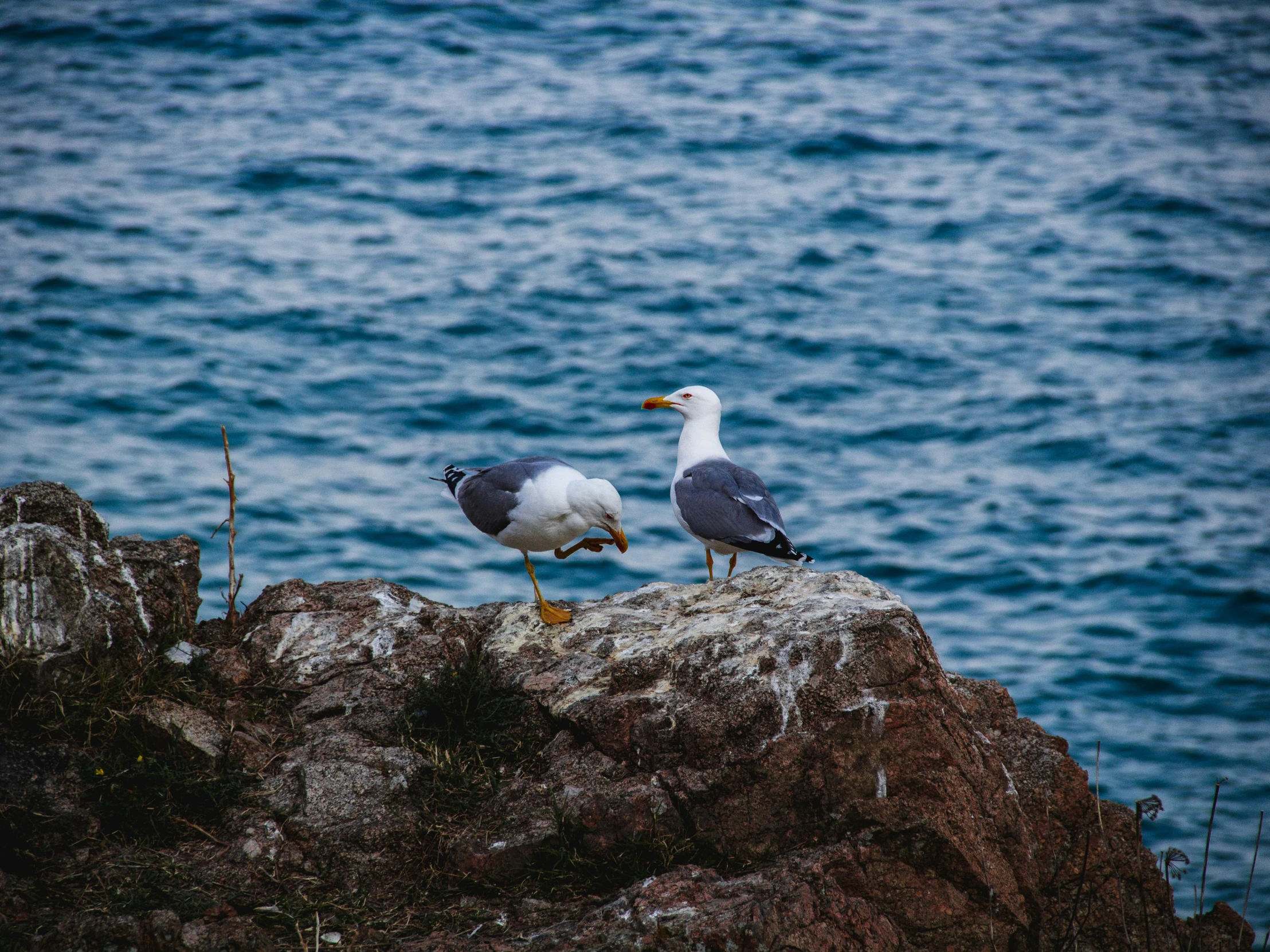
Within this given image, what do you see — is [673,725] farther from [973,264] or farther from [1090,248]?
[1090,248]

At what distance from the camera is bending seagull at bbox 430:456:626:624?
19.6ft

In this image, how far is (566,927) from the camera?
13.6 feet

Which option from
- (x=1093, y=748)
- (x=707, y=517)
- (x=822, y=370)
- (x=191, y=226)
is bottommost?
(x=1093, y=748)

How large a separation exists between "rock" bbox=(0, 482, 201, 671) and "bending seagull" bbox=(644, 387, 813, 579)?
2726 mm

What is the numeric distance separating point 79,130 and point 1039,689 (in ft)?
61.0

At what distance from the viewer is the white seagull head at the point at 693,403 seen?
7547 millimetres

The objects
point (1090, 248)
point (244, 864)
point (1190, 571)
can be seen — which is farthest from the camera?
point (1090, 248)

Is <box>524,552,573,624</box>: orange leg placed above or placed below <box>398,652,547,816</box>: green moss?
above

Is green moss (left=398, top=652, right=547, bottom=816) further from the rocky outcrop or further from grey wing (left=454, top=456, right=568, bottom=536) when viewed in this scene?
grey wing (left=454, top=456, right=568, bottom=536)

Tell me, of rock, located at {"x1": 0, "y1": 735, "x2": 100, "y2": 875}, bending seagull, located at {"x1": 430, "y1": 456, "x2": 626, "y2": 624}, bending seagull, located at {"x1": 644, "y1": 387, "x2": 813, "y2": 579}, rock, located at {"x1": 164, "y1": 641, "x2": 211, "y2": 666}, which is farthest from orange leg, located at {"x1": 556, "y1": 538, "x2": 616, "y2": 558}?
rock, located at {"x1": 0, "y1": 735, "x2": 100, "y2": 875}

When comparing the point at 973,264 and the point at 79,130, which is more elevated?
the point at 79,130

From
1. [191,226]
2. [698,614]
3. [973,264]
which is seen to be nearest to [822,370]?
[973,264]

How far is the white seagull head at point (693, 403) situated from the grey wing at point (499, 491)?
4.25 feet

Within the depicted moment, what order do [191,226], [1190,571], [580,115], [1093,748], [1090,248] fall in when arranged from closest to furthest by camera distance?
[1093,748] < [1190,571] < [191,226] < [1090,248] < [580,115]
